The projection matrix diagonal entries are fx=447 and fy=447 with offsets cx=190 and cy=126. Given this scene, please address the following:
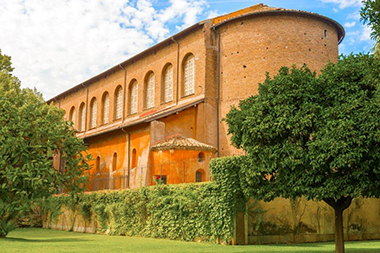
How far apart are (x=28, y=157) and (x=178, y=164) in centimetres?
957

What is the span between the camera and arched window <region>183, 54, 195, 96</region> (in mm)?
30875

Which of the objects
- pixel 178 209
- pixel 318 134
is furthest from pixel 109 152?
pixel 318 134

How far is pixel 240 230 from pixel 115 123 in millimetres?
24897

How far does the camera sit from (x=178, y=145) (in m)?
25.2

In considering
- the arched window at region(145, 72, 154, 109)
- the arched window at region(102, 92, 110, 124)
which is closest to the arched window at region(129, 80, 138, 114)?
the arched window at region(145, 72, 154, 109)

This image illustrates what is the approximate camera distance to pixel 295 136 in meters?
12.2

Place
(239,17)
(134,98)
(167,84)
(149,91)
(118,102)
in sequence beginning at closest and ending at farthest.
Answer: (239,17) < (167,84) < (149,91) < (134,98) < (118,102)

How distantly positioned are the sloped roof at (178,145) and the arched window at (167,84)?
24.2 feet

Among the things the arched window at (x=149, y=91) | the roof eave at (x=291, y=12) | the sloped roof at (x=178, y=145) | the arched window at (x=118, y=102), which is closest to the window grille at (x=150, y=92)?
the arched window at (x=149, y=91)

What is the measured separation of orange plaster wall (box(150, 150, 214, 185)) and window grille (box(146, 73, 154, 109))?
9.93 m

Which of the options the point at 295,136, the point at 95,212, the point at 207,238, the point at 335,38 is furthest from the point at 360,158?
the point at 335,38

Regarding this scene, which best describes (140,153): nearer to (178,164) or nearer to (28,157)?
(178,164)

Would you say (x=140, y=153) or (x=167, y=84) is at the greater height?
(x=167, y=84)

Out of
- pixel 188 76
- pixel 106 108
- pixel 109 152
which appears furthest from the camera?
pixel 106 108
